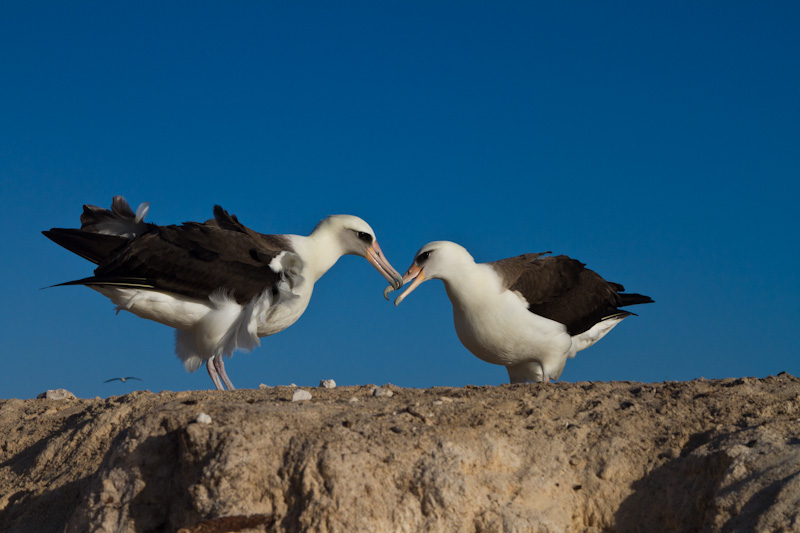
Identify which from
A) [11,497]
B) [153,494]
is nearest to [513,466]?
[153,494]

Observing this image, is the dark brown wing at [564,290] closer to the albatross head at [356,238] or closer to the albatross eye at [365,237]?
the albatross head at [356,238]

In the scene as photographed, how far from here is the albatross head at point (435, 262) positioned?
10602 mm

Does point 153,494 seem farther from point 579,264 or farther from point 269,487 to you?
point 579,264

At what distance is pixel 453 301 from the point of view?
10695mm

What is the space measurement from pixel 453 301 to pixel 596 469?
5.39 metres

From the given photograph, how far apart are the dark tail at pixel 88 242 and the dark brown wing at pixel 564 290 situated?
17.6 feet

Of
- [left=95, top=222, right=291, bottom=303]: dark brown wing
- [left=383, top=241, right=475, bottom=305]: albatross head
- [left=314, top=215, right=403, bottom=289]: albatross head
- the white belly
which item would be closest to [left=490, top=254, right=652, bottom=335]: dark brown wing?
the white belly

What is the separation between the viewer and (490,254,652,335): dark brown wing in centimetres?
1083

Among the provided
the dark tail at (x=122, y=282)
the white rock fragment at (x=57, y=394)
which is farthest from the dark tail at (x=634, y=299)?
the white rock fragment at (x=57, y=394)

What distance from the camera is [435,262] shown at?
10.7 meters

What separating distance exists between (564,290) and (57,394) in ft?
21.6

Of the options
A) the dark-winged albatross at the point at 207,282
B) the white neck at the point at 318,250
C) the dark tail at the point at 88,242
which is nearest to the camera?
the dark-winged albatross at the point at 207,282

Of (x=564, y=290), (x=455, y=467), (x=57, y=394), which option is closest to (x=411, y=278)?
(x=564, y=290)

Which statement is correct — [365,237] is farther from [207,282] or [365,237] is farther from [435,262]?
[207,282]
